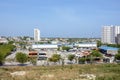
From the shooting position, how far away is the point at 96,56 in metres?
33.6

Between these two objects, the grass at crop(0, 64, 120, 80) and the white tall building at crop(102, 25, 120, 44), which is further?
the white tall building at crop(102, 25, 120, 44)

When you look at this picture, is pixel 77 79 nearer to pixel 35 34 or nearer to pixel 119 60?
pixel 119 60

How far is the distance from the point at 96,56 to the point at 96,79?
1793 cm

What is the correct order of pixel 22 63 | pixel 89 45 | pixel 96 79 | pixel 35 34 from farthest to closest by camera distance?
pixel 35 34 → pixel 89 45 → pixel 22 63 → pixel 96 79

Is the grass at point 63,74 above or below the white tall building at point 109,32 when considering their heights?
below

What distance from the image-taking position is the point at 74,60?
3412 cm

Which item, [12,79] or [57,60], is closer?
[12,79]

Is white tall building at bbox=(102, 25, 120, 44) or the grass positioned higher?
white tall building at bbox=(102, 25, 120, 44)

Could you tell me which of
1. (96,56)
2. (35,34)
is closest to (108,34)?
(35,34)

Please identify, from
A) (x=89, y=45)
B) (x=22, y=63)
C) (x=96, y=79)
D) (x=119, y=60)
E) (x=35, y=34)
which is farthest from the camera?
(x=35, y=34)

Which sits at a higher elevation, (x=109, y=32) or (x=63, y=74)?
(x=109, y=32)

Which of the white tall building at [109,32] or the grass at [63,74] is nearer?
the grass at [63,74]

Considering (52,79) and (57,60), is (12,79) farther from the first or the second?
(57,60)

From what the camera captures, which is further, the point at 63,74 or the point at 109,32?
the point at 109,32
